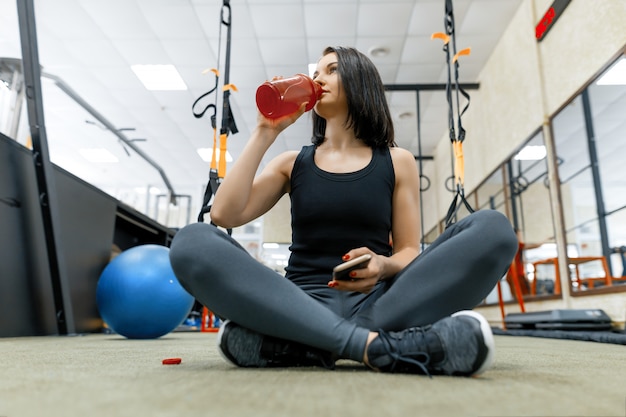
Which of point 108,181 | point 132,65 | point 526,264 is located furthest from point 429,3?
point 108,181

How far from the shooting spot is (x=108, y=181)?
9.62 meters

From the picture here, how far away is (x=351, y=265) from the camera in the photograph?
2.74ft

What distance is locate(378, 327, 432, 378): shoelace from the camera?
78 cm

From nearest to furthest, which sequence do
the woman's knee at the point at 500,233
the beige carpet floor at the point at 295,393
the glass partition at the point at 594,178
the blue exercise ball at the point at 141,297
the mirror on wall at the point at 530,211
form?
the beige carpet floor at the point at 295,393, the woman's knee at the point at 500,233, the blue exercise ball at the point at 141,297, the glass partition at the point at 594,178, the mirror on wall at the point at 530,211

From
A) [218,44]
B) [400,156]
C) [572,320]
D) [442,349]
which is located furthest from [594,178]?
[218,44]

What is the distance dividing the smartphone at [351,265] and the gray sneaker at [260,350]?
0.54ft

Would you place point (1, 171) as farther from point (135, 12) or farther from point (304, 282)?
point (135, 12)

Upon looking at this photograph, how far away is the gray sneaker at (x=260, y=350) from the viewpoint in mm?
907

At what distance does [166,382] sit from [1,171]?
2147 mm

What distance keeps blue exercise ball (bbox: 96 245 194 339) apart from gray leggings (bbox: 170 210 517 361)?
165 centimetres

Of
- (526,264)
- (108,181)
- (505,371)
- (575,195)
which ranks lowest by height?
(505,371)

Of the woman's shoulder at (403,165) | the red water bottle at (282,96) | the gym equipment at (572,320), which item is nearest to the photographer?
the red water bottle at (282,96)

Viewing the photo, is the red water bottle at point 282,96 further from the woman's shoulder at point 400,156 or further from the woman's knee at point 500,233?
the woman's knee at point 500,233

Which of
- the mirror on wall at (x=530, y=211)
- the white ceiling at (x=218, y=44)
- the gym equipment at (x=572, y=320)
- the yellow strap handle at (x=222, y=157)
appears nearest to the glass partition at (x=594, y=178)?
the mirror on wall at (x=530, y=211)
